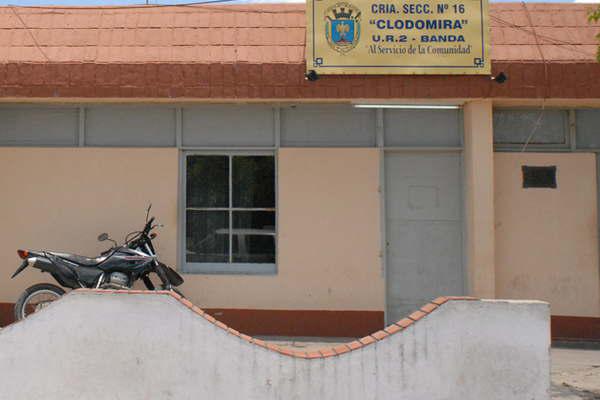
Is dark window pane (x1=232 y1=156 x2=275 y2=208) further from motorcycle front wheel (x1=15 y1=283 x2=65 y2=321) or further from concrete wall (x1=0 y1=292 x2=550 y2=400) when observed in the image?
concrete wall (x1=0 y1=292 x2=550 y2=400)

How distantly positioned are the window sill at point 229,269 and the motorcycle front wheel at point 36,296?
5.27ft

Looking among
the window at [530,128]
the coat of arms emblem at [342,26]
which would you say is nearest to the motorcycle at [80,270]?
the coat of arms emblem at [342,26]

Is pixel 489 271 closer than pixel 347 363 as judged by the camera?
No

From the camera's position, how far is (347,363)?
4828mm

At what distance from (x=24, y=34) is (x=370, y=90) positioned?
4.56 meters

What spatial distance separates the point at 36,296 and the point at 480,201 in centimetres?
555

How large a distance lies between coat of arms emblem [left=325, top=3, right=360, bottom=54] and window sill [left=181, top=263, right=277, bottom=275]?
2.96 meters

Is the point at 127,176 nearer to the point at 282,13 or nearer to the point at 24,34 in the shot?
the point at 24,34

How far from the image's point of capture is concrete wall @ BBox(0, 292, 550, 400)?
481 centimetres

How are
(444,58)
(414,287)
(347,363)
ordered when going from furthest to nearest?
(414,287) < (444,58) < (347,363)

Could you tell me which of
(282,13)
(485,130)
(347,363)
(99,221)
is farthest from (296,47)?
(347,363)

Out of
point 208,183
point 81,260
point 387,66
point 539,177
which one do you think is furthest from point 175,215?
point 539,177

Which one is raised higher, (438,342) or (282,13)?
(282,13)

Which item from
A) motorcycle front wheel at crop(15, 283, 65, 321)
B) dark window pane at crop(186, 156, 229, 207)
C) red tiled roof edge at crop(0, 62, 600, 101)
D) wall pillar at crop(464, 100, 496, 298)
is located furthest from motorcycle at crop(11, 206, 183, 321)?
wall pillar at crop(464, 100, 496, 298)
